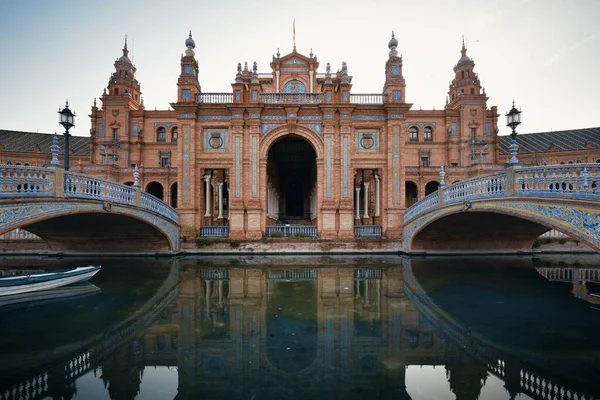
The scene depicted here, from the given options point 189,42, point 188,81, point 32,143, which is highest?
point 189,42

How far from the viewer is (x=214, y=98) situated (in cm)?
1805

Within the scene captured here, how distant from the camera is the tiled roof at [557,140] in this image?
120ft

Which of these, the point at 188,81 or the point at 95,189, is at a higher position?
the point at 188,81

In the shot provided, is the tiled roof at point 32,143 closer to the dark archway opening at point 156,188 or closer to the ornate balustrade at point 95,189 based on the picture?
the dark archway opening at point 156,188

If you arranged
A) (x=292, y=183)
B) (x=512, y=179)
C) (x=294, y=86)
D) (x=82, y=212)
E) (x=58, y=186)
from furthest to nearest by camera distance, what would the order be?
(x=292, y=183), (x=294, y=86), (x=82, y=212), (x=58, y=186), (x=512, y=179)

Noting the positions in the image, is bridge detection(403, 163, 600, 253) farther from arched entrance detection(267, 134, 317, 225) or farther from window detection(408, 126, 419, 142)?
window detection(408, 126, 419, 142)

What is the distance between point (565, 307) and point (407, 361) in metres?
5.33

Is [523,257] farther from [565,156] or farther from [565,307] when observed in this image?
[565,156]

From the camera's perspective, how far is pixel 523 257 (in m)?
15.3

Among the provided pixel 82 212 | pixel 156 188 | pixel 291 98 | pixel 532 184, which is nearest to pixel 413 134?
pixel 291 98

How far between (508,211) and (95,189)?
13.3m

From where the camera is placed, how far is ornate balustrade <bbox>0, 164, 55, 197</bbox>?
7.41 metres

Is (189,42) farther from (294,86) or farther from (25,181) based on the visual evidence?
(25,181)

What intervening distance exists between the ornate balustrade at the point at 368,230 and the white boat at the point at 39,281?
41.0 feet
